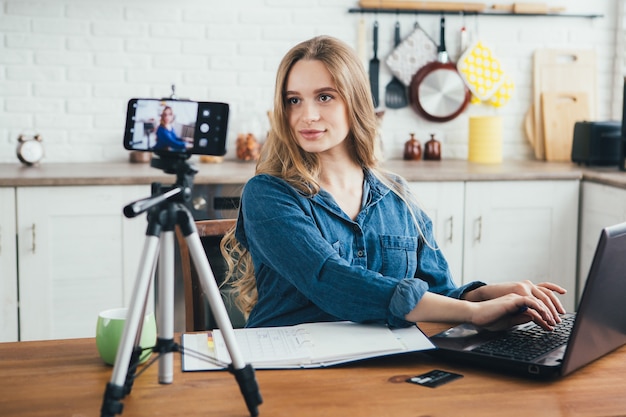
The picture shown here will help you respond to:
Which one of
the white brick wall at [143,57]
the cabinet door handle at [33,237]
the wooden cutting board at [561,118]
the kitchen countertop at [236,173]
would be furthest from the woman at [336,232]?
the wooden cutting board at [561,118]

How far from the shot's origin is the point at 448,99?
4.09 m

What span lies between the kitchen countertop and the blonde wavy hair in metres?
1.22

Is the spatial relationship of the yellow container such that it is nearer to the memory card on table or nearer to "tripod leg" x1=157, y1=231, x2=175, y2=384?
the memory card on table

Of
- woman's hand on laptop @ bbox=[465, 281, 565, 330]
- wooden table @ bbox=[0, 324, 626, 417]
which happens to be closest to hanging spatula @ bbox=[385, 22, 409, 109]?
Answer: woman's hand on laptop @ bbox=[465, 281, 565, 330]

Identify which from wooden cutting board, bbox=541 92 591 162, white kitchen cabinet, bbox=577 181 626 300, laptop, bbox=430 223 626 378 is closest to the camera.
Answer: laptop, bbox=430 223 626 378

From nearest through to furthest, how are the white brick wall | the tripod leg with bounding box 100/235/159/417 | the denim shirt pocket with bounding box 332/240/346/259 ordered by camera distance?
the tripod leg with bounding box 100/235/159/417 < the denim shirt pocket with bounding box 332/240/346/259 < the white brick wall

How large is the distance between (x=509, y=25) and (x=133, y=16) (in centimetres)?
190

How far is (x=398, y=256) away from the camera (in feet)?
6.32

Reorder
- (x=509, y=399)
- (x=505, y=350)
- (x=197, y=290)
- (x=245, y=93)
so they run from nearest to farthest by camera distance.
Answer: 1. (x=509, y=399)
2. (x=505, y=350)
3. (x=197, y=290)
4. (x=245, y=93)

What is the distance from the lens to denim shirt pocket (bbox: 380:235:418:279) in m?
1.91

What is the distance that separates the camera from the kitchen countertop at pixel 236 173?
3.12m

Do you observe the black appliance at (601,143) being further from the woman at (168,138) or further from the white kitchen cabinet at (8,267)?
the woman at (168,138)

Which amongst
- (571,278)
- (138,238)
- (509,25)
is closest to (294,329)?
(138,238)

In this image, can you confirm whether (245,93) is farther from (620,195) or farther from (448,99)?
(620,195)
